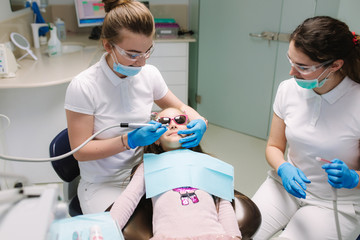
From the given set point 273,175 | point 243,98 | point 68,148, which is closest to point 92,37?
point 243,98

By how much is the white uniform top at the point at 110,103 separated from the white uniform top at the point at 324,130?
673mm

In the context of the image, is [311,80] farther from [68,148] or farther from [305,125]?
[68,148]

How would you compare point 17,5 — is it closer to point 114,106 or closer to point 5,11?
point 5,11

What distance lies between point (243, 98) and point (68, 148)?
2.14 metres

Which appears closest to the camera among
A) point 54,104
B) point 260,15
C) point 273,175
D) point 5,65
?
point 273,175

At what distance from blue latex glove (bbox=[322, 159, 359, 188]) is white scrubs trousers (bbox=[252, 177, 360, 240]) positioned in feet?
0.57

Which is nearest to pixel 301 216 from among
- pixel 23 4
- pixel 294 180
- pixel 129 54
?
pixel 294 180

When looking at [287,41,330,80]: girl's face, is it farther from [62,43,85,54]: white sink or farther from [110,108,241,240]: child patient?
[62,43,85,54]: white sink

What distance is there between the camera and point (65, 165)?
144cm

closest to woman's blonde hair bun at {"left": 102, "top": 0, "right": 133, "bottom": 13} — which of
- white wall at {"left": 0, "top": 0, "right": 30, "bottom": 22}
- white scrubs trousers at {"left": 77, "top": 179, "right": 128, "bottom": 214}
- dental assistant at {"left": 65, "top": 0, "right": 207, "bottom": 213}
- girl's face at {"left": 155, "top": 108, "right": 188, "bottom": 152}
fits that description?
dental assistant at {"left": 65, "top": 0, "right": 207, "bottom": 213}

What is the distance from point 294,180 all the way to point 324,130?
0.80 ft

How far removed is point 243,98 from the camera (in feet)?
10.6

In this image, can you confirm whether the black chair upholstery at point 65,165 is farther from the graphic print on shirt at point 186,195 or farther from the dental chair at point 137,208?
the graphic print on shirt at point 186,195

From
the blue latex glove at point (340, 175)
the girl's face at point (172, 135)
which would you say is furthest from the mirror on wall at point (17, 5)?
the blue latex glove at point (340, 175)
